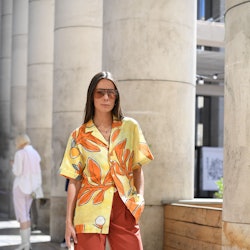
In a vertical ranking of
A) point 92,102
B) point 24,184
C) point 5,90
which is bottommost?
point 24,184

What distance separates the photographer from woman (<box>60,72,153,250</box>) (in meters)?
3.97

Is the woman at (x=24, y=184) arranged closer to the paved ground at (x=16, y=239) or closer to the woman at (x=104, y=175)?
the paved ground at (x=16, y=239)

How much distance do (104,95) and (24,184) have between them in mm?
6424

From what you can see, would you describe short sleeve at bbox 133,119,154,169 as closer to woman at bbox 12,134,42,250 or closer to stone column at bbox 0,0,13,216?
woman at bbox 12,134,42,250

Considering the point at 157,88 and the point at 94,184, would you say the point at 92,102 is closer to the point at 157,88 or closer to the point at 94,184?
the point at 94,184

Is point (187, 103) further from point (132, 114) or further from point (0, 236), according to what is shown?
point (0, 236)

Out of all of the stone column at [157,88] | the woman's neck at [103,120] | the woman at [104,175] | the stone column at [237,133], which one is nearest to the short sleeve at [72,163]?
the woman at [104,175]

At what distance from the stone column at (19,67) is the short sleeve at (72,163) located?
13.2 metres

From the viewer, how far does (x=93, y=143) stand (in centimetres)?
412

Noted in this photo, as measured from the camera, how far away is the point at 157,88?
880 cm

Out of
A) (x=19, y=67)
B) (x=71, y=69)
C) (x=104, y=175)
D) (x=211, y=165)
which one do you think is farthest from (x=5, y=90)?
(x=104, y=175)

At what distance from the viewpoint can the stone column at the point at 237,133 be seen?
5254mm

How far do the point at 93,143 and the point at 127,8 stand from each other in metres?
5.09

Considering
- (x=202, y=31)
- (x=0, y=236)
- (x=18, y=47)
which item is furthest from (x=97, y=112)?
(x=202, y=31)
